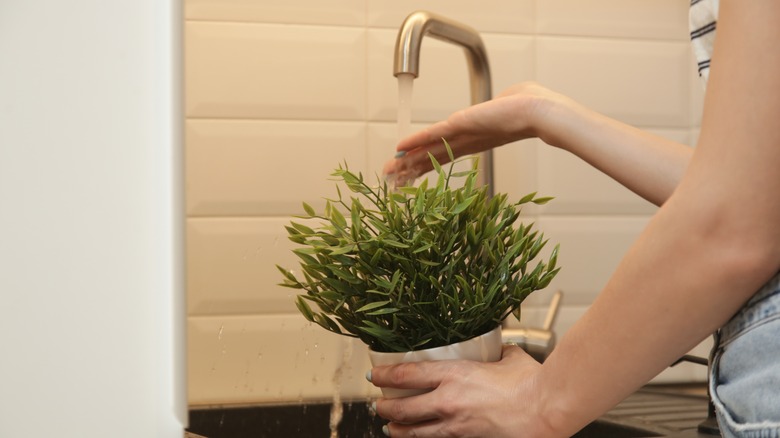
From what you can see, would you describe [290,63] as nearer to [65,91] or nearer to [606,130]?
[606,130]

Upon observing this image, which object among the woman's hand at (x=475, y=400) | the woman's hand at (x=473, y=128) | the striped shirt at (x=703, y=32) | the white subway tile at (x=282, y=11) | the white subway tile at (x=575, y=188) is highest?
the white subway tile at (x=282, y=11)

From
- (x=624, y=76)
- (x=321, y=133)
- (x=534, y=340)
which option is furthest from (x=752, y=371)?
(x=624, y=76)

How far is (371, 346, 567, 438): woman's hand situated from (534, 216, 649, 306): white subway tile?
75cm

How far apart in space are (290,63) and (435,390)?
2.53 ft

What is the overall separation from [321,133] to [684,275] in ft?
2.67

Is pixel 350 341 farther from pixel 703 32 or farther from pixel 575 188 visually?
pixel 703 32

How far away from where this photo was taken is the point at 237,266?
1127 mm

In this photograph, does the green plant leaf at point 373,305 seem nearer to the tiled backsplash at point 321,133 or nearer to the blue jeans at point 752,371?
the blue jeans at point 752,371

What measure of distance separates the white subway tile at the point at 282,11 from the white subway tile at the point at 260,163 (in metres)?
0.17

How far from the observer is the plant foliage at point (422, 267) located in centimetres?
50

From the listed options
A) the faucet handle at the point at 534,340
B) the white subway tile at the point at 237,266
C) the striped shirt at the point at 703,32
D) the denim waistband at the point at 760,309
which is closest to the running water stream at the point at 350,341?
the white subway tile at the point at 237,266

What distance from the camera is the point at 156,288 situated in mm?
241

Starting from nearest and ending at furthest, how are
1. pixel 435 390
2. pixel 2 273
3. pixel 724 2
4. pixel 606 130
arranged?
pixel 2 273, pixel 724 2, pixel 435 390, pixel 606 130

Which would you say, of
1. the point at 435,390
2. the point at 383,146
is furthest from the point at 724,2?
the point at 383,146
